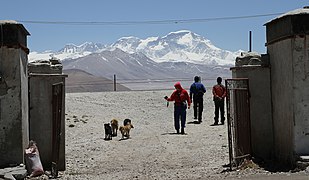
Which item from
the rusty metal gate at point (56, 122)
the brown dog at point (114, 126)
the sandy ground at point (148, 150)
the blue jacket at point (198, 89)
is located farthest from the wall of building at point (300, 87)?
the blue jacket at point (198, 89)

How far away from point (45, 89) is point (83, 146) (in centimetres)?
498

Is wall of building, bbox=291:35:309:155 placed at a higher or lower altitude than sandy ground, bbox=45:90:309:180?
higher

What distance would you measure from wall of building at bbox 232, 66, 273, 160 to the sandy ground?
0.98m

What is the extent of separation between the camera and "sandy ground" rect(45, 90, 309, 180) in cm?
1130

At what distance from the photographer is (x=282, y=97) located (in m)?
11.2

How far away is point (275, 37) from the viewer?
11555mm

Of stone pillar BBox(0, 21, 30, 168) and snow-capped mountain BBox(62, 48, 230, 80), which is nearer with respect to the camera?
stone pillar BBox(0, 21, 30, 168)

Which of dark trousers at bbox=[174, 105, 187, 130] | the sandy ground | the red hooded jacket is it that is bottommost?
the sandy ground

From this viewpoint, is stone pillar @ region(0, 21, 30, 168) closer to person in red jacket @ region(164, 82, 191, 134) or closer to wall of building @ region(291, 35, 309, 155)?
wall of building @ region(291, 35, 309, 155)

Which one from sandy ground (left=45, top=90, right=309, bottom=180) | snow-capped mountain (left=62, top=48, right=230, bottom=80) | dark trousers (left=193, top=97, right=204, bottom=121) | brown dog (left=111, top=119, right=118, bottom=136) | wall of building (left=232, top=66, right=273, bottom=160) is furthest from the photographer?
snow-capped mountain (left=62, top=48, right=230, bottom=80)

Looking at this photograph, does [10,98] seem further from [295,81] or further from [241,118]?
[295,81]

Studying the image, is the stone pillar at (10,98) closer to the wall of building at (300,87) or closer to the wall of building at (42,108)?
the wall of building at (42,108)

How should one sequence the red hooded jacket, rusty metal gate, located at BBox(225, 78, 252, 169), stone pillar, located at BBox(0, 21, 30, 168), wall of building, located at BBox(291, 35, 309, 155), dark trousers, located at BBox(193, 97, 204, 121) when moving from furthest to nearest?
dark trousers, located at BBox(193, 97, 204, 121), the red hooded jacket, rusty metal gate, located at BBox(225, 78, 252, 169), wall of building, located at BBox(291, 35, 309, 155), stone pillar, located at BBox(0, 21, 30, 168)

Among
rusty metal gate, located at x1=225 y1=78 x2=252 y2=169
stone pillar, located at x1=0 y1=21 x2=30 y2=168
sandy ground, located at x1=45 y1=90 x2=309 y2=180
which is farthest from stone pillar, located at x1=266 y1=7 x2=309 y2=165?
stone pillar, located at x1=0 y1=21 x2=30 y2=168
